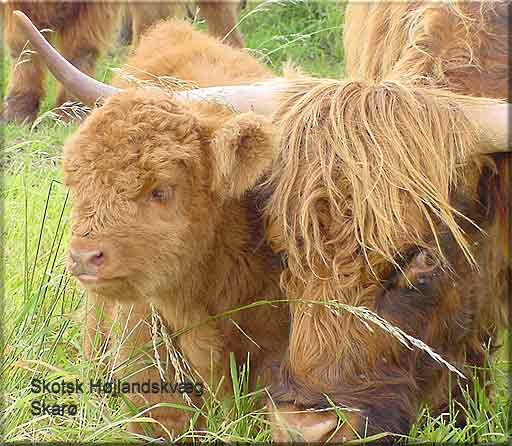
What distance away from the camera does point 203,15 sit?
7.83 meters

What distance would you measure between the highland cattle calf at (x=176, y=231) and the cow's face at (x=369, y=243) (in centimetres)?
17

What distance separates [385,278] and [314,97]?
553 mm

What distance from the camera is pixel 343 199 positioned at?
2703 millimetres

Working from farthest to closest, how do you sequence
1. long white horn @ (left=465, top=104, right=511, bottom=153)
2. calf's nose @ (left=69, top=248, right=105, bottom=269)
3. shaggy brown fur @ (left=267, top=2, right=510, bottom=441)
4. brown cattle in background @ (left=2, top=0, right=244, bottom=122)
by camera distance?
brown cattle in background @ (left=2, top=0, right=244, bottom=122), long white horn @ (left=465, top=104, right=511, bottom=153), shaggy brown fur @ (left=267, top=2, right=510, bottom=441), calf's nose @ (left=69, top=248, right=105, bottom=269)

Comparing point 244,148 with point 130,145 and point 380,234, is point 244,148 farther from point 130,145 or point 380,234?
point 380,234

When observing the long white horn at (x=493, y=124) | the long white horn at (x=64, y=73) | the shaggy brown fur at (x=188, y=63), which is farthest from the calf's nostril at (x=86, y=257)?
the long white horn at (x=493, y=124)

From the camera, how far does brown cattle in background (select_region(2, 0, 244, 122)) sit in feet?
21.7

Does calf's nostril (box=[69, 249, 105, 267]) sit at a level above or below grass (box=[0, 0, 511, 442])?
above

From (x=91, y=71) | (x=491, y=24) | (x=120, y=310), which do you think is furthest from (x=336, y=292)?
(x=91, y=71)

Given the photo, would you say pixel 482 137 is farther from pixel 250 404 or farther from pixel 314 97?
pixel 250 404


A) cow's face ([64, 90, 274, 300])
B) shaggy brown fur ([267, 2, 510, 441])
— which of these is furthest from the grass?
cow's face ([64, 90, 274, 300])

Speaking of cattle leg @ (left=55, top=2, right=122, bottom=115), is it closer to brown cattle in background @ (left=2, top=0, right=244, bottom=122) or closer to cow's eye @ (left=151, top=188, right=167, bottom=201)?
brown cattle in background @ (left=2, top=0, right=244, bottom=122)

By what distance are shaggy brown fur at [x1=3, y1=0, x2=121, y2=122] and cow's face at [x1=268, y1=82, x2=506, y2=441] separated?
4069mm

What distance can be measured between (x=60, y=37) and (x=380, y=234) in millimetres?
4690
